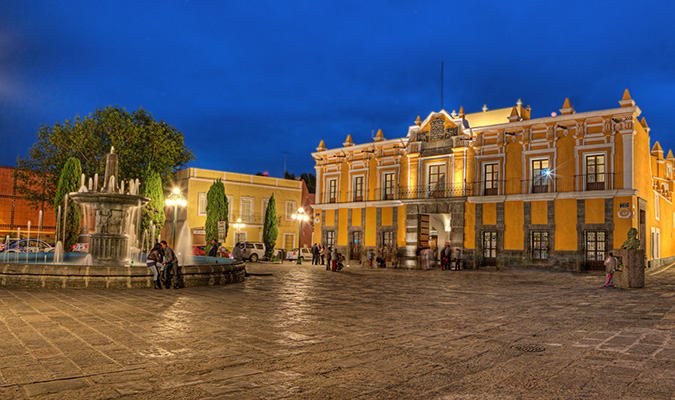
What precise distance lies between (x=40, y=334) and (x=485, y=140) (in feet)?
82.9

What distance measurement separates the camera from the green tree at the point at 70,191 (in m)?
27.5

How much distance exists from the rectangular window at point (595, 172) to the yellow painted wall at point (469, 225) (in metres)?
5.98

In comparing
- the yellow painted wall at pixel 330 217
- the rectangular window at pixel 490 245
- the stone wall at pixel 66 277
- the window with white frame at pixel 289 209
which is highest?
the window with white frame at pixel 289 209

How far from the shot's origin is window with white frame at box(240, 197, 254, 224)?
135 ft

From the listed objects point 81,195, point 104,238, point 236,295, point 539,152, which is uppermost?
point 539,152

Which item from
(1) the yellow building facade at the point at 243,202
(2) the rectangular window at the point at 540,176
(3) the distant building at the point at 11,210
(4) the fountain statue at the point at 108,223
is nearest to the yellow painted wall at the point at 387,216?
(2) the rectangular window at the point at 540,176

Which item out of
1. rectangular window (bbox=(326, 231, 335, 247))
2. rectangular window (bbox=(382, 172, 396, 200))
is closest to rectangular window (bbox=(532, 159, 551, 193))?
rectangular window (bbox=(382, 172, 396, 200))

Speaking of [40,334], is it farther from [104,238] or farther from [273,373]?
[104,238]

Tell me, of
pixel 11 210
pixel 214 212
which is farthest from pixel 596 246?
pixel 11 210

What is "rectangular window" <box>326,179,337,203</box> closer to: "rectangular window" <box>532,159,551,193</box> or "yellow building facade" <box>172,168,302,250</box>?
"yellow building facade" <box>172,168,302,250</box>

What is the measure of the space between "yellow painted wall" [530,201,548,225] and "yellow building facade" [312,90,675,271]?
0.17 feet

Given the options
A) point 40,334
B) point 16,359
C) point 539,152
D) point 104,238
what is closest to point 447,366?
point 16,359

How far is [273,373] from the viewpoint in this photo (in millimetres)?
4641

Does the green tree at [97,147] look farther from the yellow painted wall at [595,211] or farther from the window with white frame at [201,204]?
the yellow painted wall at [595,211]
